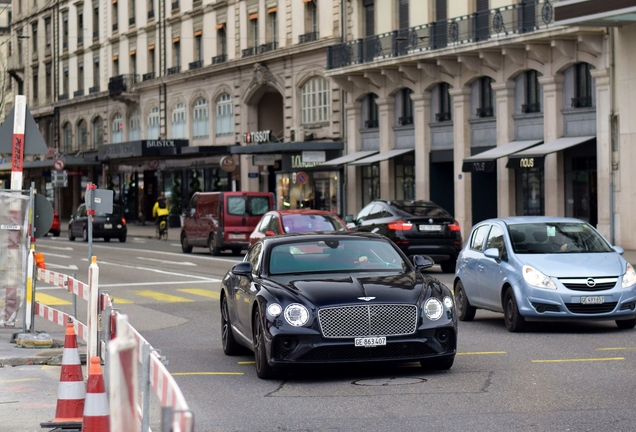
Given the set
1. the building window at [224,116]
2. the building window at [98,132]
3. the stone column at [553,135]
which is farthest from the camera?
the building window at [98,132]

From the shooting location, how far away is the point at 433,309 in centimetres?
1076

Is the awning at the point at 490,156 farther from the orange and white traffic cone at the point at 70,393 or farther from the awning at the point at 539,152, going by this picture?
the orange and white traffic cone at the point at 70,393

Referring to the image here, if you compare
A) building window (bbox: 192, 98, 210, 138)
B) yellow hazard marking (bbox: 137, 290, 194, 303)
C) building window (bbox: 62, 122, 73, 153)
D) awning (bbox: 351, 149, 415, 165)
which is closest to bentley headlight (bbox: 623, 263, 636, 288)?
yellow hazard marking (bbox: 137, 290, 194, 303)

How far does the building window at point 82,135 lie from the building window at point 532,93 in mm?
41584

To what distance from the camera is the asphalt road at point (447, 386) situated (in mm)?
8547

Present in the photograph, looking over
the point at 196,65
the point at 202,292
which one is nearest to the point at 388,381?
the point at 202,292

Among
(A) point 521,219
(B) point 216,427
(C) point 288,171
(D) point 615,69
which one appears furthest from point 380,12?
(B) point 216,427

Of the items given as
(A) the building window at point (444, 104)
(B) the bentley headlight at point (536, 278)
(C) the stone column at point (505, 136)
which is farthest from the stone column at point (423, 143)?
(B) the bentley headlight at point (536, 278)

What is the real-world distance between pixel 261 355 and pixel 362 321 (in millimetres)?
955

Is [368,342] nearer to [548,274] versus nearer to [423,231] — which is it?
[548,274]

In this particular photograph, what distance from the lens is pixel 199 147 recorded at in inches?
2138

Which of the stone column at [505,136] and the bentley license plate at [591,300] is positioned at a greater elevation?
the stone column at [505,136]

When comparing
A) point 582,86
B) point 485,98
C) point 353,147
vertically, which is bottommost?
point 353,147

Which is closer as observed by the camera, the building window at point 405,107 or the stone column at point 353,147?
the building window at point 405,107
